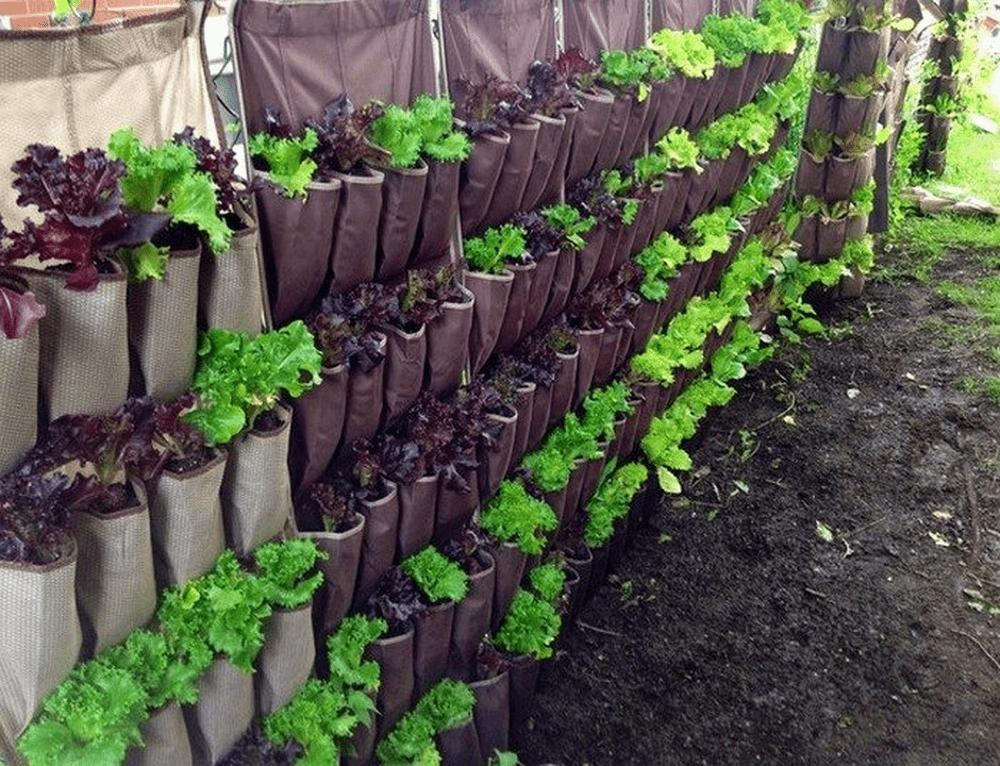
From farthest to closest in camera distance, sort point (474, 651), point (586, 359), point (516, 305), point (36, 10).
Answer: point (36, 10), point (586, 359), point (474, 651), point (516, 305)

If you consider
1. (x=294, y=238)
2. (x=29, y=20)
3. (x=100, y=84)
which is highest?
(x=29, y=20)

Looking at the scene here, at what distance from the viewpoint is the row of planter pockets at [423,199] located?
2.46m

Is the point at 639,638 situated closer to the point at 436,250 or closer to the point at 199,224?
the point at 436,250

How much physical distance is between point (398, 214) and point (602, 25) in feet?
6.05

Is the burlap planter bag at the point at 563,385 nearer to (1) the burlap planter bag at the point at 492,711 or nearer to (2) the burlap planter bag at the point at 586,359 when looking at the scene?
(2) the burlap planter bag at the point at 586,359

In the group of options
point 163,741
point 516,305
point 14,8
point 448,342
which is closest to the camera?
point 163,741

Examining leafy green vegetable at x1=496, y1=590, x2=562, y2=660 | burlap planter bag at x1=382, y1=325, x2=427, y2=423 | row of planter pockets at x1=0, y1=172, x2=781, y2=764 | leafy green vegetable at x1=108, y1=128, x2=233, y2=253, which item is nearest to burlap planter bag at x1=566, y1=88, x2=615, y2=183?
row of planter pockets at x1=0, y1=172, x2=781, y2=764

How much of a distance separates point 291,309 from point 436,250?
24.8 inches

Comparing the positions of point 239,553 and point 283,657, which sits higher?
point 239,553

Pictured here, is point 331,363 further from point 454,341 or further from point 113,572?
point 113,572

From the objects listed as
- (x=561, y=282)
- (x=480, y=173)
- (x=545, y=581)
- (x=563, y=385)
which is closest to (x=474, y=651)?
(x=545, y=581)

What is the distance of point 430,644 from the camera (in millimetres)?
3346

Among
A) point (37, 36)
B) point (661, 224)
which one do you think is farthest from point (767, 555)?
point (37, 36)

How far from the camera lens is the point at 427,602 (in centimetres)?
332
